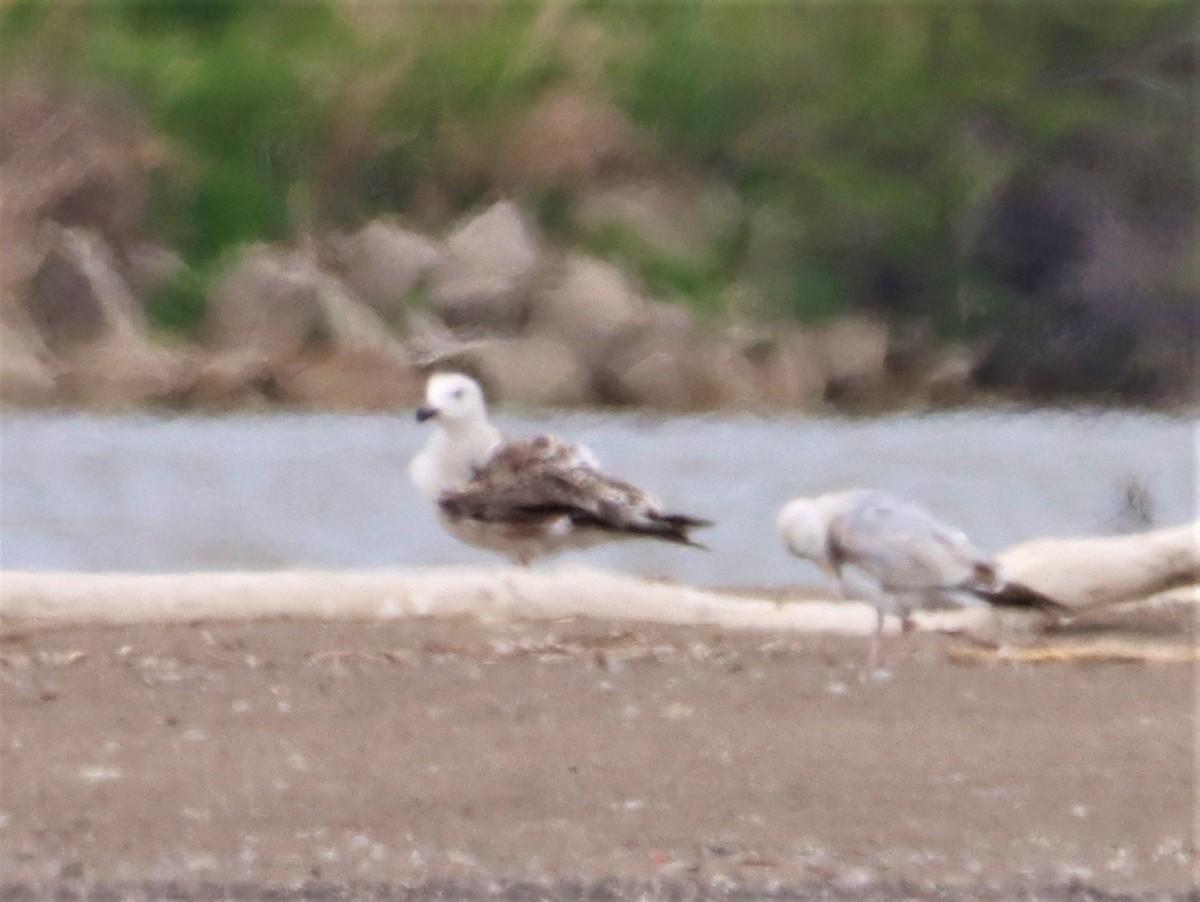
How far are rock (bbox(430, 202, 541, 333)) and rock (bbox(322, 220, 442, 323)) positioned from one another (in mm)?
224

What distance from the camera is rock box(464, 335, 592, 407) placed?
23234mm

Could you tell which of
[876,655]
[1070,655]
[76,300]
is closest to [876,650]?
[876,655]

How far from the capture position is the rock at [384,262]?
25125mm

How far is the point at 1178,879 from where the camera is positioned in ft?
14.0

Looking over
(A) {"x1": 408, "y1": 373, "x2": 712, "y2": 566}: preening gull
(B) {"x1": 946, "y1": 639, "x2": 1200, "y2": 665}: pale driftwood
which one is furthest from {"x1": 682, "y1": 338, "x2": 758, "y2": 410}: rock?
(B) {"x1": 946, "y1": 639, "x2": 1200, "y2": 665}: pale driftwood

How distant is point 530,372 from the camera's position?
23.4 metres

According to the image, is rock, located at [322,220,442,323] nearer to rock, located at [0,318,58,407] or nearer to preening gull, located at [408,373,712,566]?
rock, located at [0,318,58,407]

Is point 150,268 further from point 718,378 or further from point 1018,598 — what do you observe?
point 1018,598

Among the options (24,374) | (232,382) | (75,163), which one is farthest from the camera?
(75,163)

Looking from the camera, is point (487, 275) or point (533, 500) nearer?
point (533, 500)

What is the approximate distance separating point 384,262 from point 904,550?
18981 millimetres

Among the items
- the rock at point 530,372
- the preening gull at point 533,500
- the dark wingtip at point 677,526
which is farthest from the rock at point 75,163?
the dark wingtip at point 677,526

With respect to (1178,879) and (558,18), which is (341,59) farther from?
(1178,879)

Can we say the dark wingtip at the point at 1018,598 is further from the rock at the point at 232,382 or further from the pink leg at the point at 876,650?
the rock at the point at 232,382
